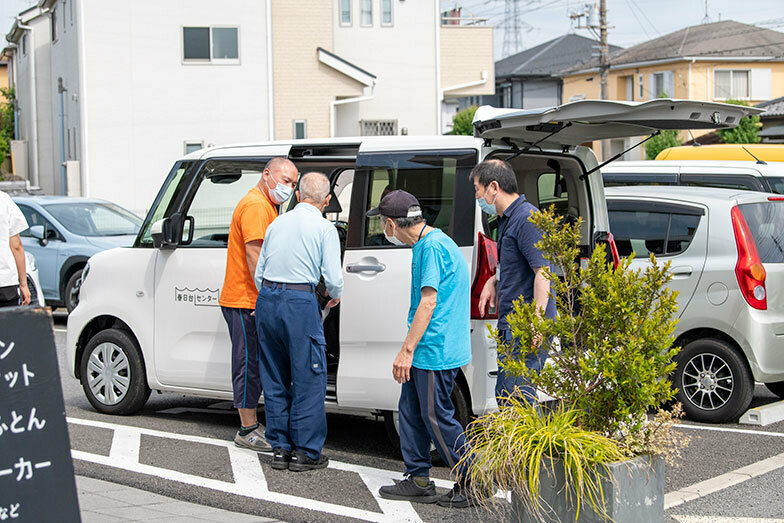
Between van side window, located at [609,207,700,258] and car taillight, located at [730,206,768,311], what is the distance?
19.5 inches

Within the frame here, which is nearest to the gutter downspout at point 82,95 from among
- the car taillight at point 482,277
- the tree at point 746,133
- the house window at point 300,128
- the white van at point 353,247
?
the house window at point 300,128

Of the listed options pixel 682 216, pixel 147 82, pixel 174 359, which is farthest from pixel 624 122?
pixel 147 82

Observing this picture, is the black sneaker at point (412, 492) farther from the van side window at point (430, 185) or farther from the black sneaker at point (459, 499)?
the van side window at point (430, 185)

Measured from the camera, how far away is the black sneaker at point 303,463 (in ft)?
20.1

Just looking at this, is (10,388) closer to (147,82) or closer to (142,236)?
(142,236)

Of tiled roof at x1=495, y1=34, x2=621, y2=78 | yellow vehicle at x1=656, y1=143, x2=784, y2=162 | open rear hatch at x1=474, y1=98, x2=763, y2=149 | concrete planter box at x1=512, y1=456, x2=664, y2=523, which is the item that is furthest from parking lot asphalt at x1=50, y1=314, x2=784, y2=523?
tiled roof at x1=495, y1=34, x2=621, y2=78

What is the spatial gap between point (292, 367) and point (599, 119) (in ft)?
7.80

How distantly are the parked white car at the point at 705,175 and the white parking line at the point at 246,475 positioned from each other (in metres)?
5.84

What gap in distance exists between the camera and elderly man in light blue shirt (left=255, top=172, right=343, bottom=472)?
19.6 ft

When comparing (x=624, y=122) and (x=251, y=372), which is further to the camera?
(x=251, y=372)

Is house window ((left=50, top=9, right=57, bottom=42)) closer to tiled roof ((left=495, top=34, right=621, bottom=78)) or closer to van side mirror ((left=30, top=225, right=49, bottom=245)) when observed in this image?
van side mirror ((left=30, top=225, right=49, bottom=245))

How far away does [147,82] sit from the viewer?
95.8 ft

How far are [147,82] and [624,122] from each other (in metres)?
25.3

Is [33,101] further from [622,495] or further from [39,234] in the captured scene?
[622,495]
